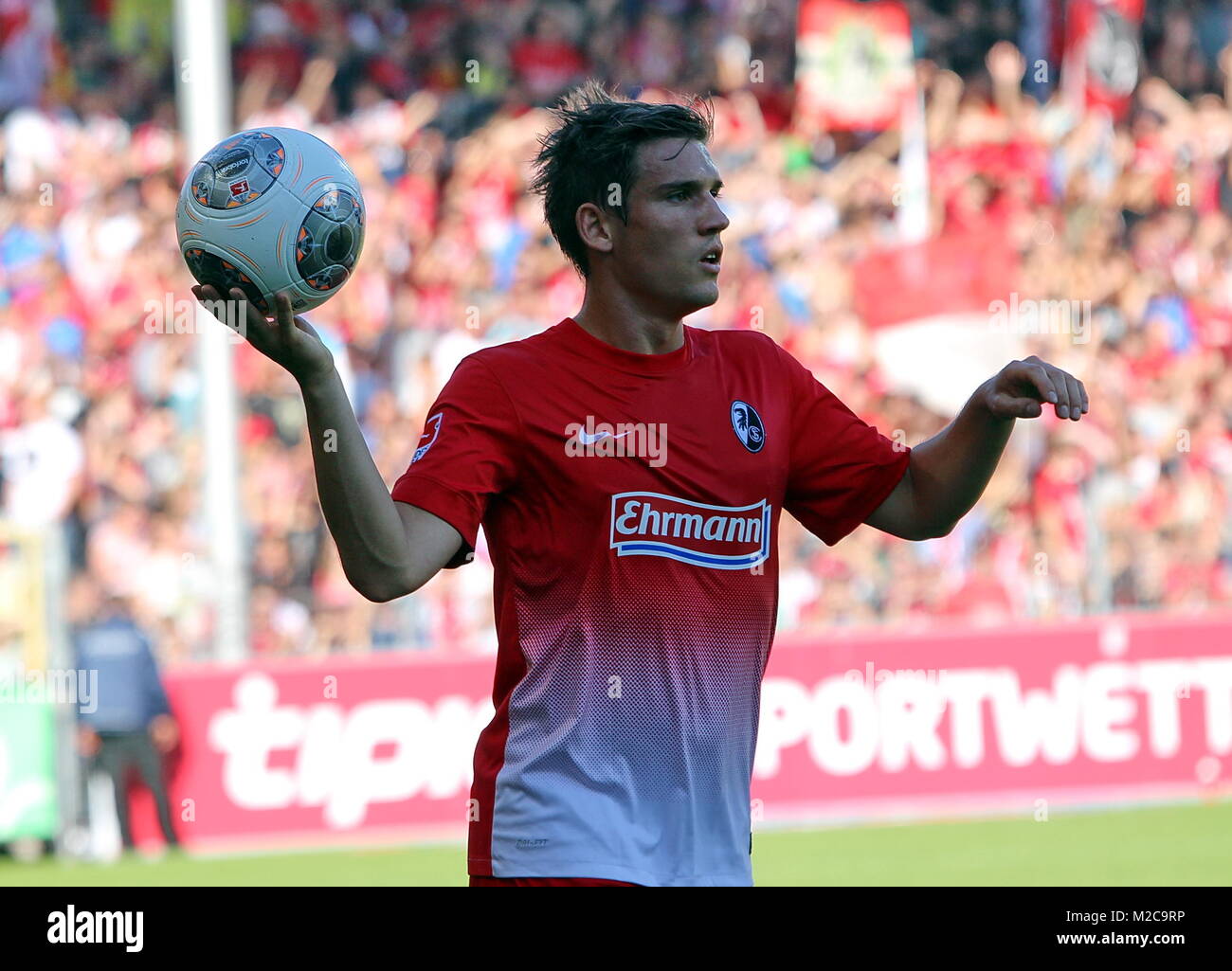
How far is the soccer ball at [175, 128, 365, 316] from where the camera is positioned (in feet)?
11.9

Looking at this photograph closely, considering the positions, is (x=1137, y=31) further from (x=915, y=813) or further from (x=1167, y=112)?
(x=915, y=813)

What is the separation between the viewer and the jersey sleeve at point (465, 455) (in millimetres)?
3504

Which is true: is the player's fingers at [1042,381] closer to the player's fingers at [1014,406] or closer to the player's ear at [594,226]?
the player's fingers at [1014,406]

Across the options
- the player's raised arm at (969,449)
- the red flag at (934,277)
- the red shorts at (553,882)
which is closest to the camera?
the red shorts at (553,882)

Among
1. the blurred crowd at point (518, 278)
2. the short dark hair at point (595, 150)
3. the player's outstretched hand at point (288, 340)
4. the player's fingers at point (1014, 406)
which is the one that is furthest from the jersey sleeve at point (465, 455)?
the blurred crowd at point (518, 278)

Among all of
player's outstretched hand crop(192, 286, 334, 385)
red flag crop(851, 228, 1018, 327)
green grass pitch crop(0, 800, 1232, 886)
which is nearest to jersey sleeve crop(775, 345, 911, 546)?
player's outstretched hand crop(192, 286, 334, 385)

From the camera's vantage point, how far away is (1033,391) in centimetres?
383

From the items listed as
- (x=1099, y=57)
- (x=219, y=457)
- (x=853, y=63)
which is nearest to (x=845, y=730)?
(x=219, y=457)

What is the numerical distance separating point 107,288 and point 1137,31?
8781 millimetres

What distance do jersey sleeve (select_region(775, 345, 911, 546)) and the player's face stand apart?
1.20 ft

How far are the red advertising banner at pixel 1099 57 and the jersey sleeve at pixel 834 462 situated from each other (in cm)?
1088

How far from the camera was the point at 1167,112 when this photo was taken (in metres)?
14.5
